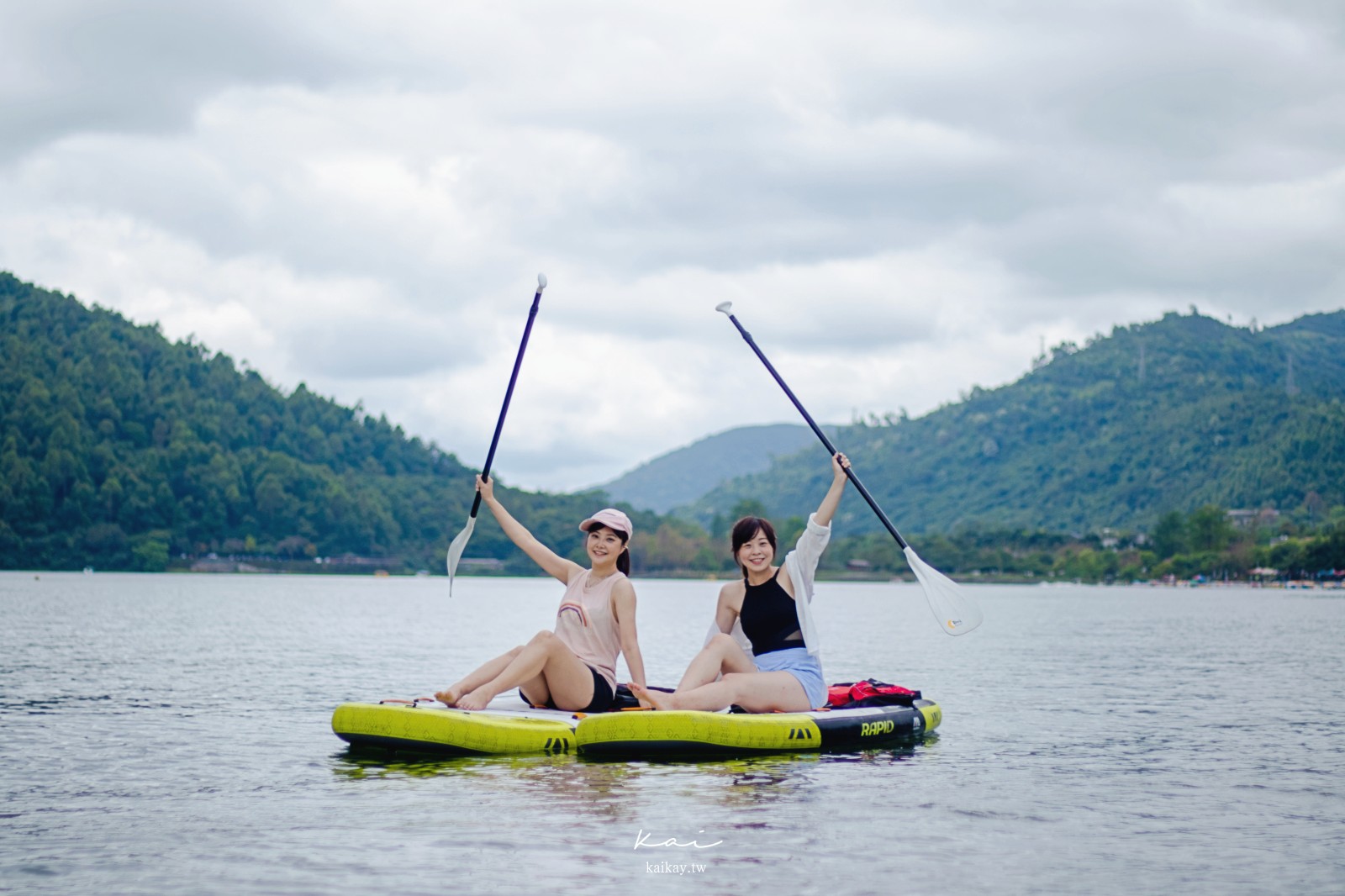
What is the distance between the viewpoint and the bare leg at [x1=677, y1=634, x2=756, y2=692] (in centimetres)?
1187

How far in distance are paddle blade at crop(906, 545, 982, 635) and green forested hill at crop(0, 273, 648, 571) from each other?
128929 millimetres

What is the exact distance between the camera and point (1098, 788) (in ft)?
37.8

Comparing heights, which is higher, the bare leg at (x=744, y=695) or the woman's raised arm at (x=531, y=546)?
the woman's raised arm at (x=531, y=546)

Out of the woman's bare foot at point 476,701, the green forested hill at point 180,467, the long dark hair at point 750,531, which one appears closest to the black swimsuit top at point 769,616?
the long dark hair at point 750,531

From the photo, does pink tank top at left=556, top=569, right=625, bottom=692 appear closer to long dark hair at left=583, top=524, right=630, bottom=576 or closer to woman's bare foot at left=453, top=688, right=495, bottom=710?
long dark hair at left=583, top=524, right=630, bottom=576

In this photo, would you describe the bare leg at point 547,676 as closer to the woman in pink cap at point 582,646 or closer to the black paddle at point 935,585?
the woman in pink cap at point 582,646

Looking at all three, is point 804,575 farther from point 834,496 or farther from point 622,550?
point 622,550

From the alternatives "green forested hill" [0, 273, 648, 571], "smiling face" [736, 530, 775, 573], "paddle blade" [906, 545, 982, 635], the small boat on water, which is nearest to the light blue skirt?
the small boat on water

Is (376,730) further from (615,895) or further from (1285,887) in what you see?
(1285,887)

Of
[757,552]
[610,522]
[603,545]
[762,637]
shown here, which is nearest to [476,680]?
[603,545]

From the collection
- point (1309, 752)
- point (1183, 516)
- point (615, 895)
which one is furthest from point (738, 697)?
point (1183, 516)

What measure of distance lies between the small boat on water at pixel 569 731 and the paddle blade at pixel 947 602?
2.75m

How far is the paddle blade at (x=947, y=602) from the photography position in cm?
1433

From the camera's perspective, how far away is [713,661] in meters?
11.9
